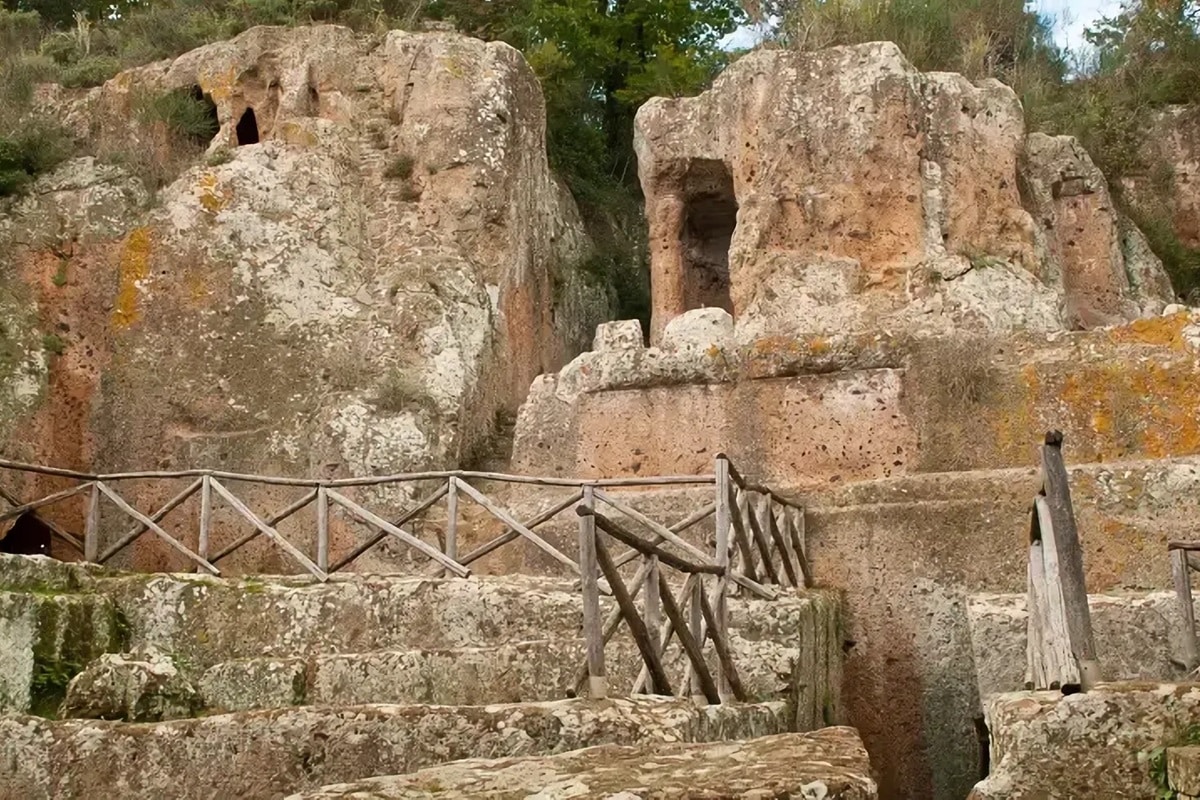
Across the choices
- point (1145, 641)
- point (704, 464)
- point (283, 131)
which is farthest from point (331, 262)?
point (1145, 641)

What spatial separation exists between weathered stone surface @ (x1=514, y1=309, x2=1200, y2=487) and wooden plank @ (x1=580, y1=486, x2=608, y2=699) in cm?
475

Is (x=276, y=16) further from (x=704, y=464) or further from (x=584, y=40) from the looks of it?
(x=704, y=464)

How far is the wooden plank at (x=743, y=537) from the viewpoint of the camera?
8375mm

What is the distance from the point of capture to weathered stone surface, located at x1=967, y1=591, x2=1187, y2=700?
8.66 m

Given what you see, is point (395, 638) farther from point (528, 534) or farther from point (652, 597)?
point (652, 597)

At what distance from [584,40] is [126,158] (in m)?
6.04

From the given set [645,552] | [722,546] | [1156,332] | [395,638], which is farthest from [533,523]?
[1156,332]

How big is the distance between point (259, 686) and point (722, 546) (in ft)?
8.34

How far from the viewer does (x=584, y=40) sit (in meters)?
18.4

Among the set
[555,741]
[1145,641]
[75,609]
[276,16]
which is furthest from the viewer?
[276,16]

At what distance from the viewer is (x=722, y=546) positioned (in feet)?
25.8

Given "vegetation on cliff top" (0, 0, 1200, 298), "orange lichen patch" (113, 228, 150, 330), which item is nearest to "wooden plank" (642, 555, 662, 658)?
"orange lichen patch" (113, 228, 150, 330)

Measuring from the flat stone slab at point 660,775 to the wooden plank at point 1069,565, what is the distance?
90cm

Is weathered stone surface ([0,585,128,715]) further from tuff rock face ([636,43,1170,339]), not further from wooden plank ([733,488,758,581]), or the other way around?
tuff rock face ([636,43,1170,339])
